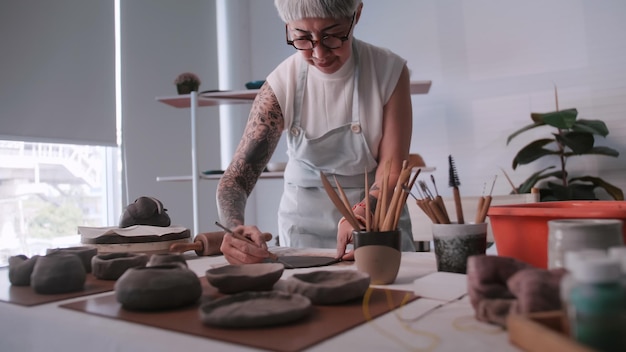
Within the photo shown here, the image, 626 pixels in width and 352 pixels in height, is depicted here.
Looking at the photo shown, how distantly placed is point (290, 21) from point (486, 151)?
2310mm

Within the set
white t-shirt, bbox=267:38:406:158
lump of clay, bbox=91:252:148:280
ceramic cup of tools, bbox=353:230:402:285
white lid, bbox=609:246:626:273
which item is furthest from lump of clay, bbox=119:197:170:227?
white lid, bbox=609:246:626:273

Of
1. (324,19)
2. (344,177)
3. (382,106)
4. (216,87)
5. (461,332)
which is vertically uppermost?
(216,87)

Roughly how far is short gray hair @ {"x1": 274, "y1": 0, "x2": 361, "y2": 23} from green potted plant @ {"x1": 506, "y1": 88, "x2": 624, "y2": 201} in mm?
1819

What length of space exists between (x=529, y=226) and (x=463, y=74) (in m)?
2.80

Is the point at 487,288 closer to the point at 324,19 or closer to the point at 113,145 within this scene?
the point at 324,19

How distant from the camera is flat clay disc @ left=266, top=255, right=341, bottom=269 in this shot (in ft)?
3.82

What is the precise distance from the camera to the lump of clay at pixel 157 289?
2.39ft

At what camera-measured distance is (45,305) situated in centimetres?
83

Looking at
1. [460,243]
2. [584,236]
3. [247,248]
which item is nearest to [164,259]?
[247,248]

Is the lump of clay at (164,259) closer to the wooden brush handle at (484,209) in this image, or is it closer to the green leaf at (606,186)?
the wooden brush handle at (484,209)

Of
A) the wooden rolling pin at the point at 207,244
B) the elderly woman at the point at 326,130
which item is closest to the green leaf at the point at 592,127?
the elderly woman at the point at 326,130

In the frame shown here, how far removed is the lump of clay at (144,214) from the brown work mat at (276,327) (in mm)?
657

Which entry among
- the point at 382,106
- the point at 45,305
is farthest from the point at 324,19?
the point at 45,305

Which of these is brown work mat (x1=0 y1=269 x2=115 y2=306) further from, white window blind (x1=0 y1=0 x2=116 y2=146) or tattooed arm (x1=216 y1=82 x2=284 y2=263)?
white window blind (x1=0 y1=0 x2=116 y2=146)
